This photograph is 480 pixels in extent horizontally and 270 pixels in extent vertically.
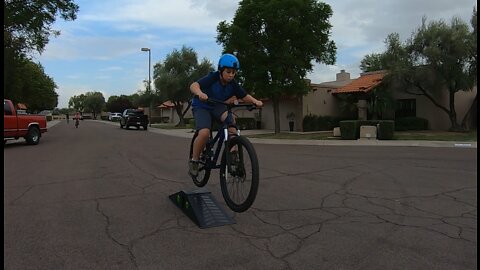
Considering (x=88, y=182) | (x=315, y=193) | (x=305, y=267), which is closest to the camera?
(x=305, y=267)

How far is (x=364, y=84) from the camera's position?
32.1 metres

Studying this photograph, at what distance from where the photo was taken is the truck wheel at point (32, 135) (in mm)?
19994

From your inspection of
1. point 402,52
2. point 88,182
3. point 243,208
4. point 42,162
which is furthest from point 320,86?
point 243,208

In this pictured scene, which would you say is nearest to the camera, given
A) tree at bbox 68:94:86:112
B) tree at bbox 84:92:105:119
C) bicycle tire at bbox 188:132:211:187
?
bicycle tire at bbox 188:132:211:187

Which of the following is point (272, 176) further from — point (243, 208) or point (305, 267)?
point (305, 267)

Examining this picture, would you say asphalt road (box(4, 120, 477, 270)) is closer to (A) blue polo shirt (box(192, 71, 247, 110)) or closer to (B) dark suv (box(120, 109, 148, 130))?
(A) blue polo shirt (box(192, 71, 247, 110))

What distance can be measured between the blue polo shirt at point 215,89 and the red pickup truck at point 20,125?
14.5m

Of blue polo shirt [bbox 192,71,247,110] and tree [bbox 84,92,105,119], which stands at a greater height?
tree [bbox 84,92,105,119]

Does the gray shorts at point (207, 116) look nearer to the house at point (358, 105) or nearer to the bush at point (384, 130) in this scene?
the bush at point (384, 130)

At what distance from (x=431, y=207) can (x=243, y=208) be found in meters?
2.63

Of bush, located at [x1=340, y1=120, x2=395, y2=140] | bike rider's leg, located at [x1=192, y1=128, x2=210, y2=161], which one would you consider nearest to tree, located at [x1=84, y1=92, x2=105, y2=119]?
bush, located at [x1=340, y1=120, x2=395, y2=140]

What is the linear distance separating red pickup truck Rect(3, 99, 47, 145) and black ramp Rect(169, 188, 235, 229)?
576 inches

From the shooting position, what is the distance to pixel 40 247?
14.6 feet

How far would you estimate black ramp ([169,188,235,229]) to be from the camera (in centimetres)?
519
